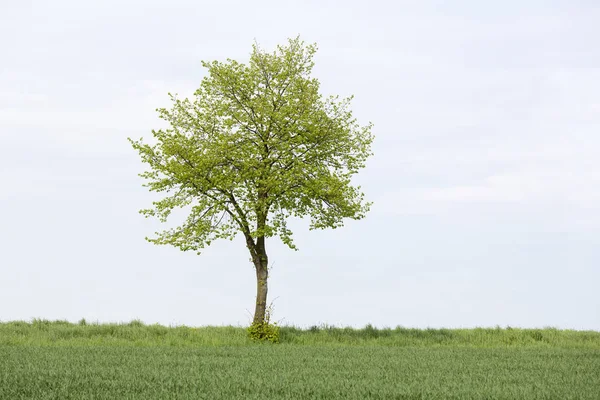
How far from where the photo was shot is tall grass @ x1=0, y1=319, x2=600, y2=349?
26828mm

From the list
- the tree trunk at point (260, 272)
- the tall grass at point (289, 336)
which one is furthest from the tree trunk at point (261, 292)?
the tall grass at point (289, 336)

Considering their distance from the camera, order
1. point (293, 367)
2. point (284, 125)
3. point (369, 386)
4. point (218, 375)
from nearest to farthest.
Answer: point (369, 386), point (218, 375), point (293, 367), point (284, 125)

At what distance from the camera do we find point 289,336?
28578 mm

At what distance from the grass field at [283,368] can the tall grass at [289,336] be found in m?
0.08

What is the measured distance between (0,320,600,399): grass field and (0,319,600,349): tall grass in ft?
0.25

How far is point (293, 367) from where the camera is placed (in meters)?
17.1

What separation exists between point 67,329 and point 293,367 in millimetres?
16160

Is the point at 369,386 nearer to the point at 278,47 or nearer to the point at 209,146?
the point at 209,146

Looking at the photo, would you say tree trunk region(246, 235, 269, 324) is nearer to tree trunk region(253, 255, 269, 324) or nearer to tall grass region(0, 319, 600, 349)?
tree trunk region(253, 255, 269, 324)

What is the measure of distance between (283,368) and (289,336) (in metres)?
11.8

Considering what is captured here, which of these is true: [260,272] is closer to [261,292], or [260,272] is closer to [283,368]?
[261,292]

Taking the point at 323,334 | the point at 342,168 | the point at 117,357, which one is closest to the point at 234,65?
the point at 342,168

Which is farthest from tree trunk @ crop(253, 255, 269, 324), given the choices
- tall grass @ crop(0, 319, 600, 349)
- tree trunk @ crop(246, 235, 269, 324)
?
tall grass @ crop(0, 319, 600, 349)

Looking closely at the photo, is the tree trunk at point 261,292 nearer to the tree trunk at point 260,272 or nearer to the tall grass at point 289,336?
the tree trunk at point 260,272
